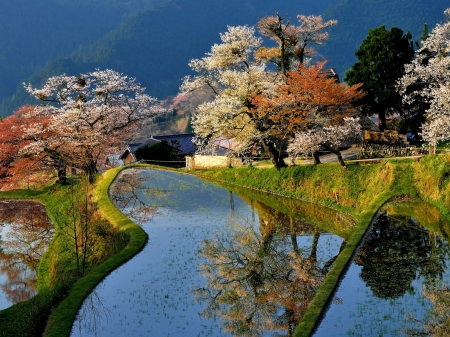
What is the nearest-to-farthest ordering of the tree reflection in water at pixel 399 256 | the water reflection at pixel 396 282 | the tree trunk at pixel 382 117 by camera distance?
the water reflection at pixel 396 282
the tree reflection in water at pixel 399 256
the tree trunk at pixel 382 117

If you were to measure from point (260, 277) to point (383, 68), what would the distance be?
2896cm

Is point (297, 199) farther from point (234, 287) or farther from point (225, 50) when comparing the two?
point (234, 287)

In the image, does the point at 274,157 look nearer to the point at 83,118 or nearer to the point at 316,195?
the point at 316,195

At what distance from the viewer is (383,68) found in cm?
4359

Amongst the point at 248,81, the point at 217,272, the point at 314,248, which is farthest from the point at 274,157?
the point at 217,272

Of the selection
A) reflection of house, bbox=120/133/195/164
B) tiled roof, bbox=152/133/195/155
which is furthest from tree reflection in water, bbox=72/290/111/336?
tiled roof, bbox=152/133/195/155

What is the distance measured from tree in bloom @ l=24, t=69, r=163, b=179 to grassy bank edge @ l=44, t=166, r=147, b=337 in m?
8.05

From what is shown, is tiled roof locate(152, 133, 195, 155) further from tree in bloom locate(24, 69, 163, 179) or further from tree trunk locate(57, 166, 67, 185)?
tree trunk locate(57, 166, 67, 185)

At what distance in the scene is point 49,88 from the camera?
43.2 meters

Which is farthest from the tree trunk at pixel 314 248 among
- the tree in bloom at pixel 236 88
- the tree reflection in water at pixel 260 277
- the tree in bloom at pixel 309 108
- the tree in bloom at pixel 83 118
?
the tree in bloom at pixel 83 118

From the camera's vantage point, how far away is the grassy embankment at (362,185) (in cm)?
2689

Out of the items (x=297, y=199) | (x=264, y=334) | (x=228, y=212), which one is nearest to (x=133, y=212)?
(x=228, y=212)

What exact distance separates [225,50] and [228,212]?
44.6 ft

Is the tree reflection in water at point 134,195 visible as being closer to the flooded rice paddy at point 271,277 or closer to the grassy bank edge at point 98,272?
the flooded rice paddy at point 271,277
